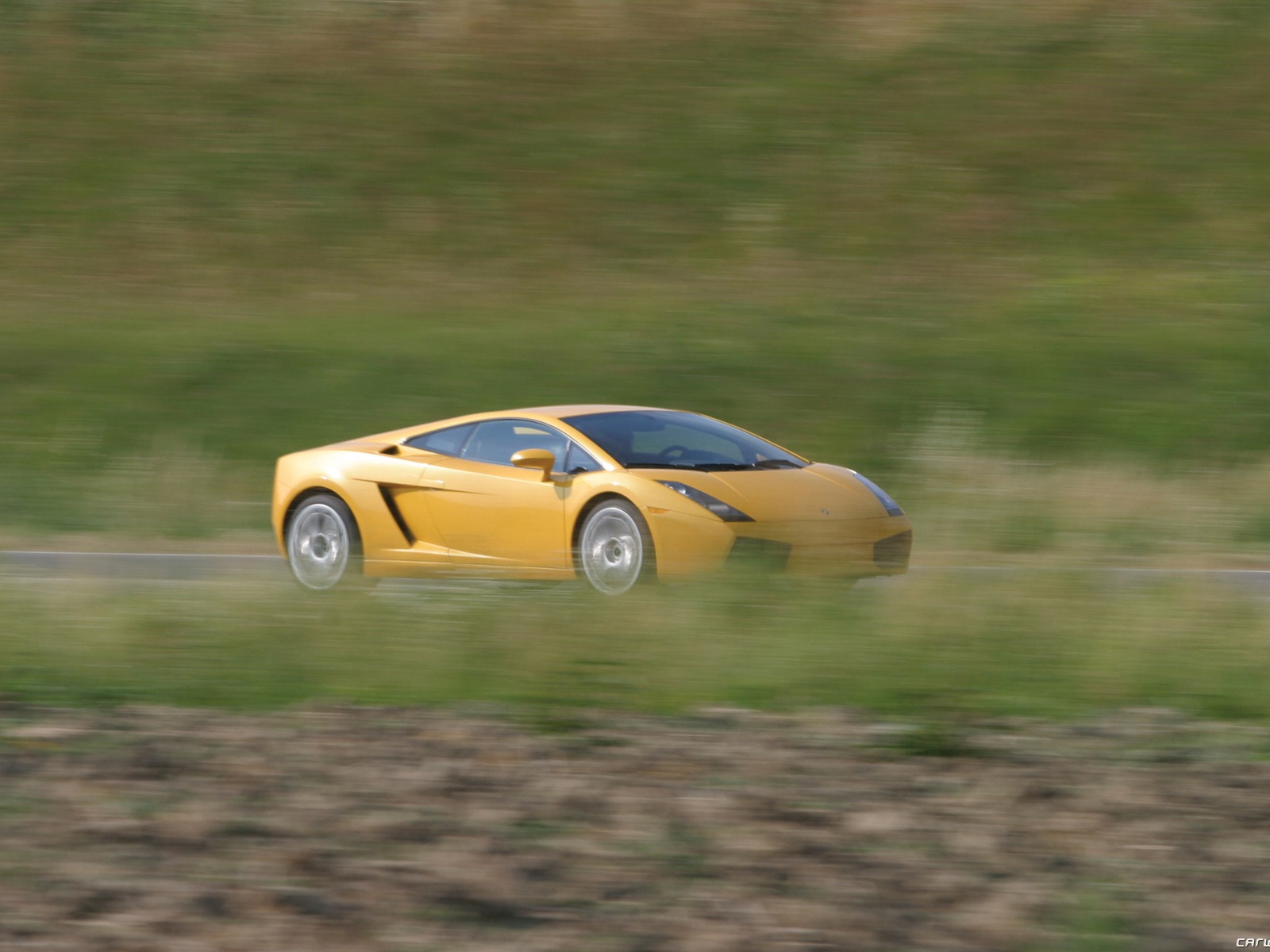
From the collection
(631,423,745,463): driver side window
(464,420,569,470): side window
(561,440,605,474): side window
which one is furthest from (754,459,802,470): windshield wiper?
(464,420,569,470): side window

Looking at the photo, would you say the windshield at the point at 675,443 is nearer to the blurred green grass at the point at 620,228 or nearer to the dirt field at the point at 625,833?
the dirt field at the point at 625,833

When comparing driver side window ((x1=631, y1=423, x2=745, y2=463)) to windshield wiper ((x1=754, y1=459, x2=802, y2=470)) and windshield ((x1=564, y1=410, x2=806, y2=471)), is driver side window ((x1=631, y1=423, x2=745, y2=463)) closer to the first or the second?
windshield ((x1=564, y1=410, x2=806, y2=471))

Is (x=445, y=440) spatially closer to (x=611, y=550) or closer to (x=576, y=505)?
(x=576, y=505)

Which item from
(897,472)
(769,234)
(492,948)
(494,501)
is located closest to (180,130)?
(769,234)

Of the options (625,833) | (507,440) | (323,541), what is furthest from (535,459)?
(625,833)

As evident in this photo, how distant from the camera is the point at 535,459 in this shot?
899cm

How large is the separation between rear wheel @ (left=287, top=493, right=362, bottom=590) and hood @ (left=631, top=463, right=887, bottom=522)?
2067 millimetres

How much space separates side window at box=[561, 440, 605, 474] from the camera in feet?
29.5

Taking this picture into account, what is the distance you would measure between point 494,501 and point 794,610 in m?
2.65

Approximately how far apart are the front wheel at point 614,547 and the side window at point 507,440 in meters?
0.61

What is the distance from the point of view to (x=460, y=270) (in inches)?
822

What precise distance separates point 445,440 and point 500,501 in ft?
2.52

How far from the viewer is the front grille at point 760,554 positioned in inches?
330

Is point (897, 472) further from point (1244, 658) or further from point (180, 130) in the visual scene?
point (180, 130)
